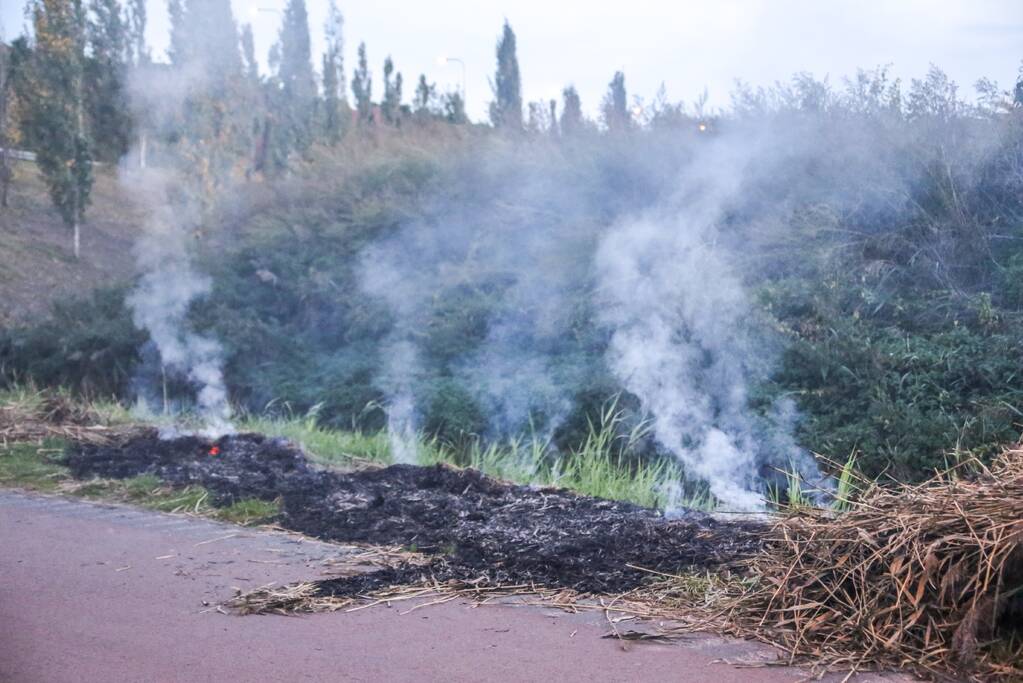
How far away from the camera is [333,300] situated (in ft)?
56.1

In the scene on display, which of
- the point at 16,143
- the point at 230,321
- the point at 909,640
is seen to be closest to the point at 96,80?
the point at 16,143

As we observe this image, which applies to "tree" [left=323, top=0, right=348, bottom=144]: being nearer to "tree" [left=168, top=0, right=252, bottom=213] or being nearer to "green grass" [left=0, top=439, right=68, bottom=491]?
"tree" [left=168, top=0, right=252, bottom=213]

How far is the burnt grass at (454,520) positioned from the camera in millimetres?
5902

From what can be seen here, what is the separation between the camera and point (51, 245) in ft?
84.0

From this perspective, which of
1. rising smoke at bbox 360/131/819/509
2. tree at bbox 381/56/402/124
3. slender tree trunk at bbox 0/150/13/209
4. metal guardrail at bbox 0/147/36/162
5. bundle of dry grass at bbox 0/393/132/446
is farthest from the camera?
tree at bbox 381/56/402/124

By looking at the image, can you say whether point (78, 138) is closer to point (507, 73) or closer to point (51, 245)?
point (51, 245)

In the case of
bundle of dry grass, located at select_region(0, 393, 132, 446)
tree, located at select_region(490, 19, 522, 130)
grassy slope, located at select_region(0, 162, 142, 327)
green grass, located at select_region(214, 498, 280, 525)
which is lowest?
green grass, located at select_region(214, 498, 280, 525)

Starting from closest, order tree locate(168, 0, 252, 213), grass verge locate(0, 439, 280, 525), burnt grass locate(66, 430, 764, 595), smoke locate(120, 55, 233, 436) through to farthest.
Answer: burnt grass locate(66, 430, 764, 595), grass verge locate(0, 439, 280, 525), smoke locate(120, 55, 233, 436), tree locate(168, 0, 252, 213)

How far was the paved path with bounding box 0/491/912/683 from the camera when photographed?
14.6 feet

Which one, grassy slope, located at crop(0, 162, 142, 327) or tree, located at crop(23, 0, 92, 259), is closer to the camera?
tree, located at crop(23, 0, 92, 259)

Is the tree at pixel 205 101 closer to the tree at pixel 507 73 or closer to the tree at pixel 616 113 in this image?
the tree at pixel 616 113

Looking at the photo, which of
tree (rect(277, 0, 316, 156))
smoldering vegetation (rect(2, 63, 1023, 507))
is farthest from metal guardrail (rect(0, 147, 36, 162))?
smoldering vegetation (rect(2, 63, 1023, 507))

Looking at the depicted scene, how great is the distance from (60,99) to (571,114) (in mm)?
11009

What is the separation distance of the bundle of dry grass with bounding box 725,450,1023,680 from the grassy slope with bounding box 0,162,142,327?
18.6 meters
